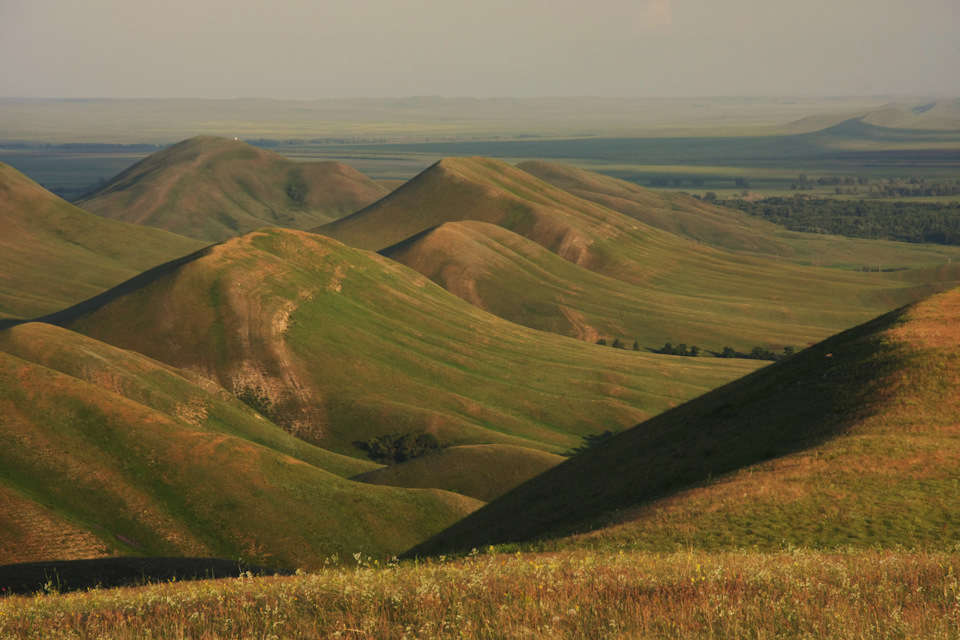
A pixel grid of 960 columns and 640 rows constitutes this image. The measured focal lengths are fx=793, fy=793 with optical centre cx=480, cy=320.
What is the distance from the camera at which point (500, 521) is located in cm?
5519

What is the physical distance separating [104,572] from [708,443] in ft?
114

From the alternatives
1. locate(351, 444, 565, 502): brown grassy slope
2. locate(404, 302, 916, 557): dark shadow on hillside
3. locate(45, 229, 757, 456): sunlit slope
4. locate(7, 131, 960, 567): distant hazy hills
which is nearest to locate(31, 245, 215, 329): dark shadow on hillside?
locate(45, 229, 757, 456): sunlit slope

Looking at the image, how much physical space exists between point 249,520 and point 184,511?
5.79 meters

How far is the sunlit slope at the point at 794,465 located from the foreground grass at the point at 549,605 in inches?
420

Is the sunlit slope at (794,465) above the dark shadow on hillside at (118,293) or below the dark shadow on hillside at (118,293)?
above

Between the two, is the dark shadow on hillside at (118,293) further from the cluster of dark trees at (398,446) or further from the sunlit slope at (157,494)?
the sunlit slope at (157,494)

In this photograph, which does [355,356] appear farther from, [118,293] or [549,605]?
[549,605]

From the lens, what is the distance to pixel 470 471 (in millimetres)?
103250

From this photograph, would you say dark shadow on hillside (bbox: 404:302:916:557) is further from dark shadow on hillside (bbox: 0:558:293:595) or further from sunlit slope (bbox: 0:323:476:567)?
sunlit slope (bbox: 0:323:476:567)

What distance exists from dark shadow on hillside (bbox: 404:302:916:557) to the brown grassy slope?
37112mm

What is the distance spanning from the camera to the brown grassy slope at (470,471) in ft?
327

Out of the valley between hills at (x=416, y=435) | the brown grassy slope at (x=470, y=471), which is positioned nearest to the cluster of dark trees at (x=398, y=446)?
the valley between hills at (x=416, y=435)

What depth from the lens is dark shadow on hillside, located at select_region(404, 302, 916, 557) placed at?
45.4m

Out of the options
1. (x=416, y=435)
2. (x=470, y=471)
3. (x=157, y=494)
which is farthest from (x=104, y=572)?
(x=416, y=435)
